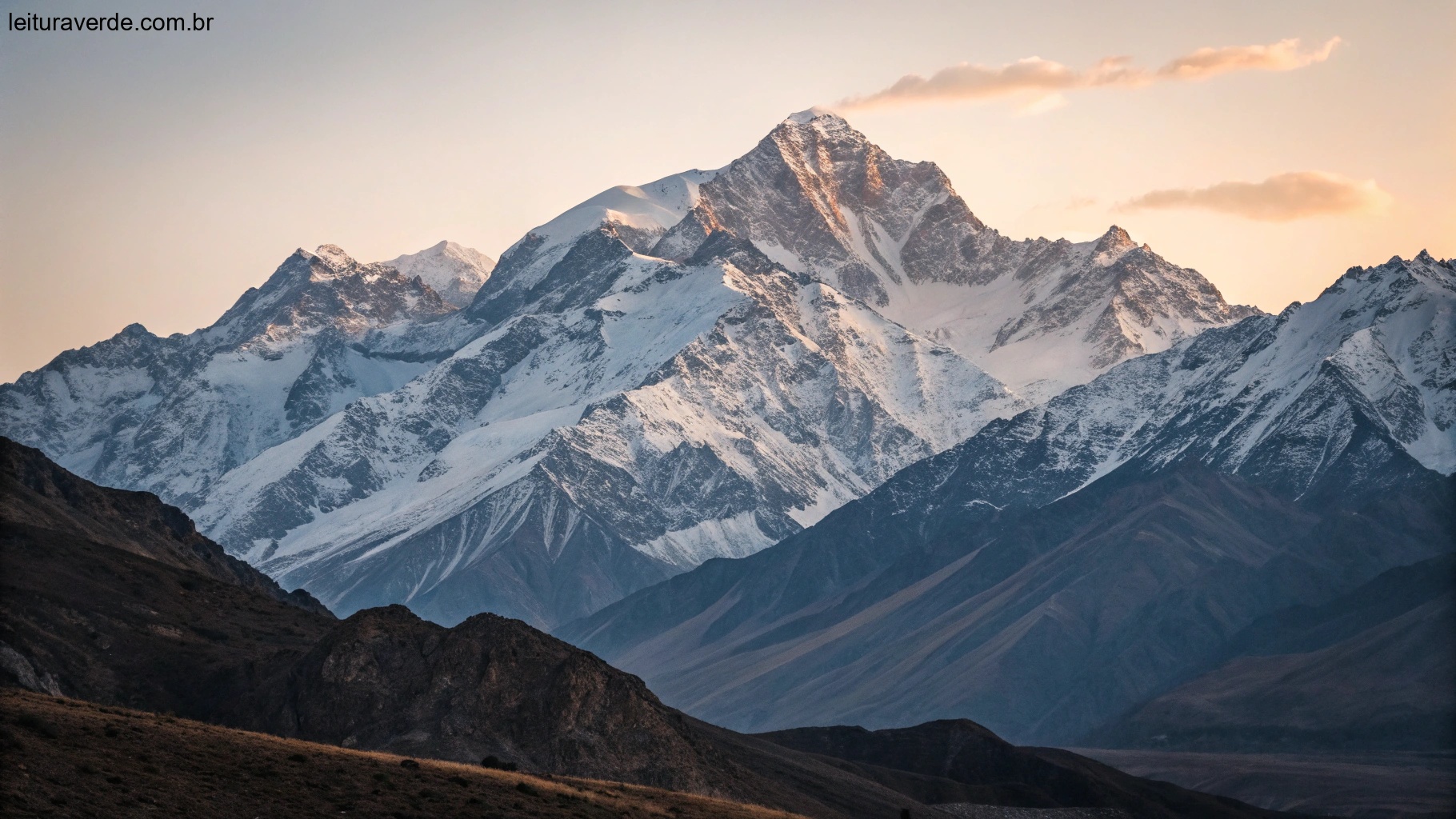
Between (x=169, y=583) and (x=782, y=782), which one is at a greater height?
(x=169, y=583)

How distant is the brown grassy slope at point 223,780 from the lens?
75.6 meters

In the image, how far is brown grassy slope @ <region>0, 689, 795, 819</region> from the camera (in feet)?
248

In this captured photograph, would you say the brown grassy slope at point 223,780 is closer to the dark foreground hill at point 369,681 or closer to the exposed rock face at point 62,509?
the dark foreground hill at point 369,681

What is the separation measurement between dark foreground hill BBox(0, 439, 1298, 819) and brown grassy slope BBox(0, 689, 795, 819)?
38583 millimetres

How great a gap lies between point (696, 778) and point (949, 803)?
188ft

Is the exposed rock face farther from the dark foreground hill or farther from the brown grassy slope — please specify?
the brown grassy slope

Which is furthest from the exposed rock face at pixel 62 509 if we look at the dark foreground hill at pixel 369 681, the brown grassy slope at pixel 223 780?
the brown grassy slope at pixel 223 780

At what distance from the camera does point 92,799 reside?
74.4m

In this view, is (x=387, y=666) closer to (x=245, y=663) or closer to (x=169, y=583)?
(x=245, y=663)

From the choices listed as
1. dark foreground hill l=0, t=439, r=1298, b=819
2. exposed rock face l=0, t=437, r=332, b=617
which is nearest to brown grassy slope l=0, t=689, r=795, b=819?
dark foreground hill l=0, t=439, r=1298, b=819

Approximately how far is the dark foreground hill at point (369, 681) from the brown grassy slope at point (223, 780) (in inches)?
1519

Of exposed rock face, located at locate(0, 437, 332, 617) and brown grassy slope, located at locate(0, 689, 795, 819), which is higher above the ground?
exposed rock face, located at locate(0, 437, 332, 617)

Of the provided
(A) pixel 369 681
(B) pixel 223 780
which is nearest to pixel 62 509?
(A) pixel 369 681

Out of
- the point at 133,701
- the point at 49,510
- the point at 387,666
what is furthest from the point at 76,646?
the point at 49,510
